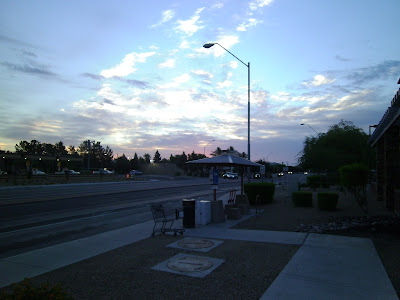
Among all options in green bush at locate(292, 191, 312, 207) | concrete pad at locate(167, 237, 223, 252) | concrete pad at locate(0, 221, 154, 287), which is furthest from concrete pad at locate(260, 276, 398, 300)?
green bush at locate(292, 191, 312, 207)

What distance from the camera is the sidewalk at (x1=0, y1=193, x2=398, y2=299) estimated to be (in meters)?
5.37

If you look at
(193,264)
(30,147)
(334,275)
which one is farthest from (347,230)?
(30,147)

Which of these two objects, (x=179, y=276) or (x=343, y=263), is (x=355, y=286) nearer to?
(x=343, y=263)

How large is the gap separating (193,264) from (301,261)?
226 centimetres

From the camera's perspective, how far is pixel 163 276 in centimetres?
601

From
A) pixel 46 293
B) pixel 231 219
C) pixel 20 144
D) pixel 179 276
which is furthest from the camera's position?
pixel 20 144

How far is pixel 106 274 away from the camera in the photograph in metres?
6.19

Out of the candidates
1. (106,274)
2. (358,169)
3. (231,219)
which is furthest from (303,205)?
(106,274)

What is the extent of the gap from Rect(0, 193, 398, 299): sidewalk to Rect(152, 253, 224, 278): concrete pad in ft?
4.20

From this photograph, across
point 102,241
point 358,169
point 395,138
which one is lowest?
point 102,241

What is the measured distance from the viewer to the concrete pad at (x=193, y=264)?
20.2 ft

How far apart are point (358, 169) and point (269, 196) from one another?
20.4 feet

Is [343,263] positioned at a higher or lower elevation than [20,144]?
lower

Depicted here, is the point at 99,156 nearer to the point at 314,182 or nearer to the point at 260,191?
the point at 314,182
